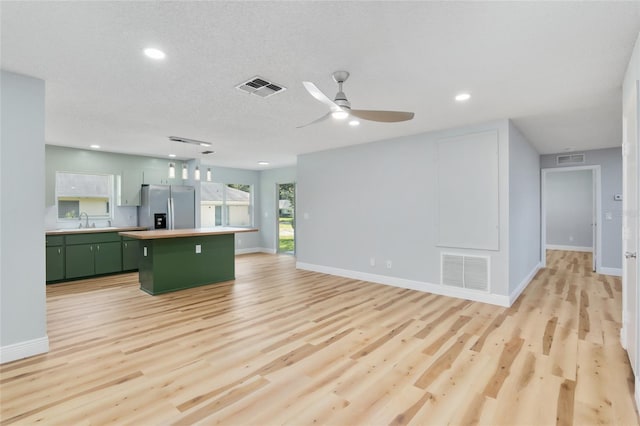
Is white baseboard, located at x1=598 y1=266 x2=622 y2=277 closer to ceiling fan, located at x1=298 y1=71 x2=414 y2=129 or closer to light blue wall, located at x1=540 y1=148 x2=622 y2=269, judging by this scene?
light blue wall, located at x1=540 y1=148 x2=622 y2=269

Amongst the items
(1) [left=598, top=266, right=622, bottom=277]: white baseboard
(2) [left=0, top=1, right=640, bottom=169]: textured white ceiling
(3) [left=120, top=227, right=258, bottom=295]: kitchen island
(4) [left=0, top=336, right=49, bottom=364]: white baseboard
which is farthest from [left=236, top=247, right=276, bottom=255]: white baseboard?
(1) [left=598, top=266, right=622, bottom=277]: white baseboard

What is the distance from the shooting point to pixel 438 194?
15.8 feet

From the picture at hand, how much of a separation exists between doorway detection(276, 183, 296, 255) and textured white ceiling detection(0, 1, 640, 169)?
16.2ft

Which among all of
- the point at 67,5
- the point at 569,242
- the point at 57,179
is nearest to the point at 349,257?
the point at 67,5

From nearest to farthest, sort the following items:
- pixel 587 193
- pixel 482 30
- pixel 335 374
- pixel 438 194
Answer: pixel 482 30 < pixel 335 374 < pixel 438 194 < pixel 587 193

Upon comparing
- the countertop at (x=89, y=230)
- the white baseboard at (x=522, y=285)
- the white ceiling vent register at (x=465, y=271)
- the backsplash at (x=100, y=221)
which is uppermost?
the backsplash at (x=100, y=221)

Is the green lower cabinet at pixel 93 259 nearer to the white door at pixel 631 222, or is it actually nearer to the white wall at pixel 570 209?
the white door at pixel 631 222

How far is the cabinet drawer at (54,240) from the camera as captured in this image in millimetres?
5375

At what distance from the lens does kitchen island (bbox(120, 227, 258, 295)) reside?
4.76 metres

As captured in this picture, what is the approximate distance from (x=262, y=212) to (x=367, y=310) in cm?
620

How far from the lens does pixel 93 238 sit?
589 centimetres

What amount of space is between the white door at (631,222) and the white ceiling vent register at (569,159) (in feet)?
15.2

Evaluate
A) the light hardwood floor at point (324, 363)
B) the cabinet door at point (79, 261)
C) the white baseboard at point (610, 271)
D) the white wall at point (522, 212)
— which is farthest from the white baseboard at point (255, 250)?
the white baseboard at point (610, 271)

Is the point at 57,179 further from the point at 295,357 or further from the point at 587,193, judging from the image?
the point at 587,193
